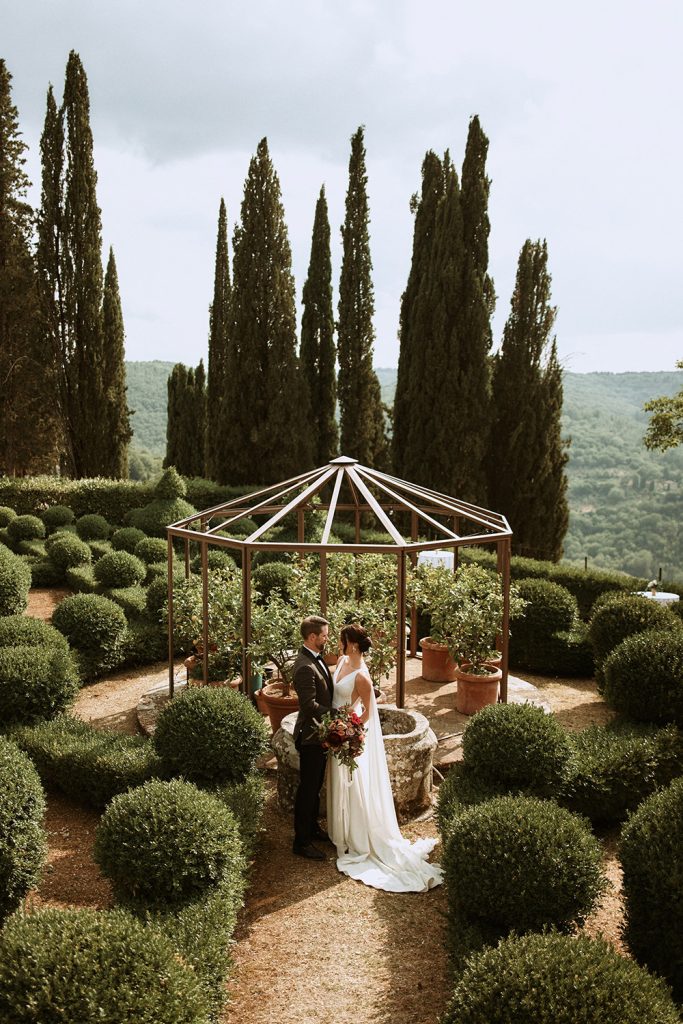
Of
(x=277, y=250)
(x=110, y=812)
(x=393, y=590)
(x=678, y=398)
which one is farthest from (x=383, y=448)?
(x=110, y=812)

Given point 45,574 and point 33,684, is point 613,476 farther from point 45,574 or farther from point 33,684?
point 33,684

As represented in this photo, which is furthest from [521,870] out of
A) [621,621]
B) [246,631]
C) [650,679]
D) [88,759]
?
[621,621]

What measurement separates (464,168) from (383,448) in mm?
8918

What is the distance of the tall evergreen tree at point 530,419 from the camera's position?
23406 millimetres

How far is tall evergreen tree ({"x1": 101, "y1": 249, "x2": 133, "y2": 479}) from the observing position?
951 inches

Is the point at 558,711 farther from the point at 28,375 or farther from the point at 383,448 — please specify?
the point at 28,375

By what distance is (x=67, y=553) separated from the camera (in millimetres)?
14586

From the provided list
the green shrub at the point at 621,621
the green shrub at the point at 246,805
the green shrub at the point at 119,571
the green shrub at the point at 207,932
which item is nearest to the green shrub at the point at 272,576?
the green shrub at the point at 119,571

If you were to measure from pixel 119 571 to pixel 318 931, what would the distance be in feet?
29.4

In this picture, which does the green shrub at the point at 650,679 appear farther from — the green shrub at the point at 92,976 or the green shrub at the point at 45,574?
the green shrub at the point at 45,574

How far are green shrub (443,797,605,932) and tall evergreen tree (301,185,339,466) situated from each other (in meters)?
20.9

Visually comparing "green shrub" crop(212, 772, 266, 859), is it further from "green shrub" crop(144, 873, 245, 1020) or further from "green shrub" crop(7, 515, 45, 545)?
"green shrub" crop(7, 515, 45, 545)

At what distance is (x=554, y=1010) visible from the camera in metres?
3.14

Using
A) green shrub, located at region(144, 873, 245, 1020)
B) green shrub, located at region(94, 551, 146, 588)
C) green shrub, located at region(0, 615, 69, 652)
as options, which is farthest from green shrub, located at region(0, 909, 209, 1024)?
green shrub, located at region(94, 551, 146, 588)
